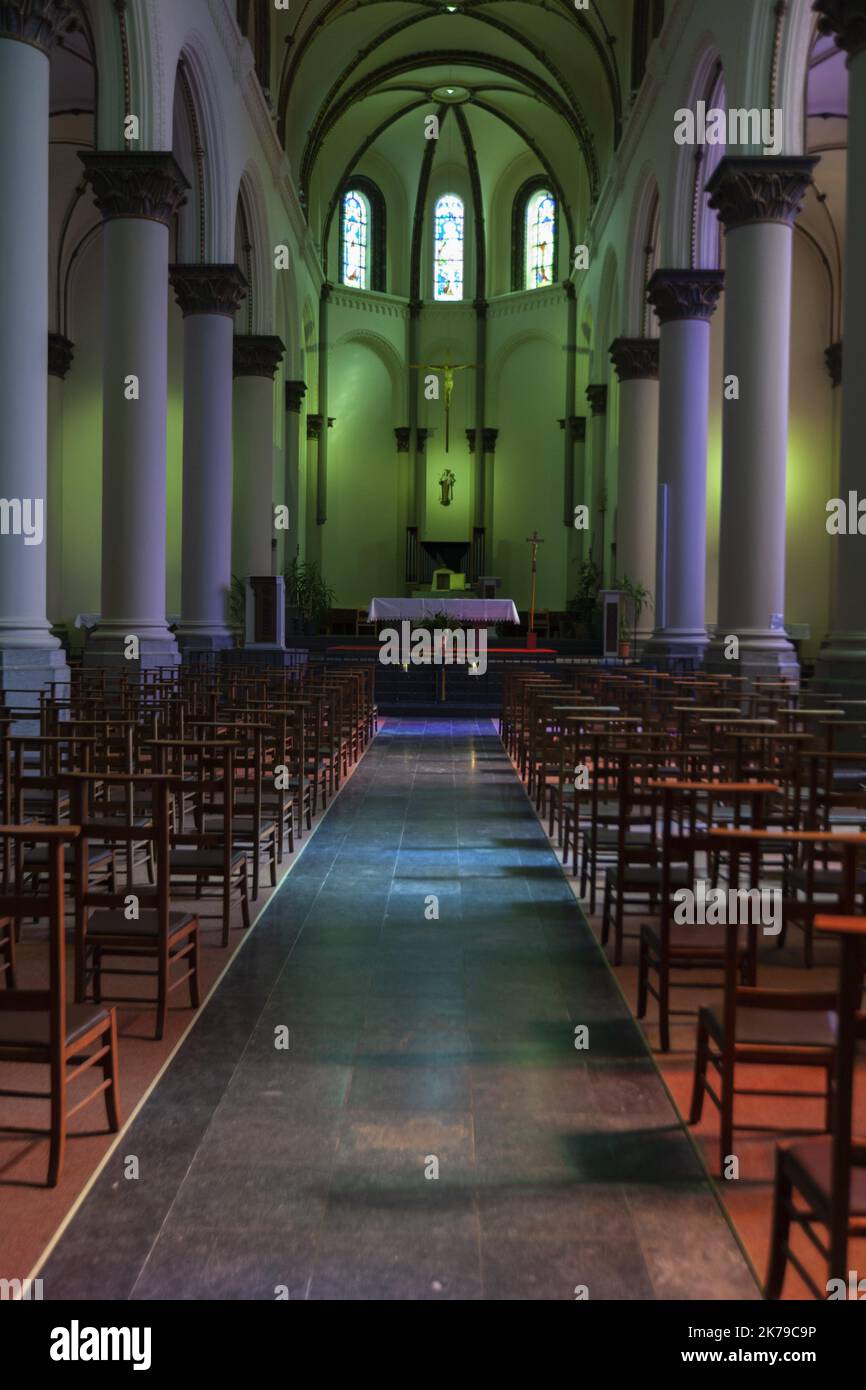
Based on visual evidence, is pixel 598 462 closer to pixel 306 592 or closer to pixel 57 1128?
pixel 306 592

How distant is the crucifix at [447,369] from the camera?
106 ft

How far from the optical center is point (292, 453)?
29516mm

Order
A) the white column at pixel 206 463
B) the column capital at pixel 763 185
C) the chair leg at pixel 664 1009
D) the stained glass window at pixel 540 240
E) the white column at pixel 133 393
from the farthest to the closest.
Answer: the stained glass window at pixel 540 240 → the white column at pixel 206 463 → the white column at pixel 133 393 → the column capital at pixel 763 185 → the chair leg at pixel 664 1009

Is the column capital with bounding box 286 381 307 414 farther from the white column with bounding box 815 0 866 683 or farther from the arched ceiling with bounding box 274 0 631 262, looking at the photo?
the white column with bounding box 815 0 866 683

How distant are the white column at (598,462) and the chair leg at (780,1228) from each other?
87.7 feet

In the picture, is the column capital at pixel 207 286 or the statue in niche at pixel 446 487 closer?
Answer: the column capital at pixel 207 286

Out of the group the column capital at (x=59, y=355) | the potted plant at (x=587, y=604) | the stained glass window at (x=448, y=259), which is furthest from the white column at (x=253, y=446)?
the stained glass window at (x=448, y=259)

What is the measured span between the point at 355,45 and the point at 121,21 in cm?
1554

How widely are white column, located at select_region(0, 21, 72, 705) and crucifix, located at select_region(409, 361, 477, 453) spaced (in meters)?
21.0

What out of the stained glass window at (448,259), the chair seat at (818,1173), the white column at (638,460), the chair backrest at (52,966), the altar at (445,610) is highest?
the stained glass window at (448,259)

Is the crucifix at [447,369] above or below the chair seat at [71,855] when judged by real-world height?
above

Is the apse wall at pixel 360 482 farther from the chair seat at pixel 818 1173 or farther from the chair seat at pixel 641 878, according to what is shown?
the chair seat at pixel 818 1173

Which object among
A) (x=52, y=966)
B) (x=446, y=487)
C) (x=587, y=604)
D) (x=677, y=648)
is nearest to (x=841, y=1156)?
(x=52, y=966)
